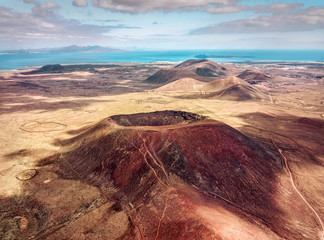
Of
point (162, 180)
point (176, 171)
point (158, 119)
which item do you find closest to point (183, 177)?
point (176, 171)

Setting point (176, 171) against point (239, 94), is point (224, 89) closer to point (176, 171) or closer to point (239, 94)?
point (239, 94)

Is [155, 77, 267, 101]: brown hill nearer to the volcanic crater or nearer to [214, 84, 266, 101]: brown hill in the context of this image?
[214, 84, 266, 101]: brown hill

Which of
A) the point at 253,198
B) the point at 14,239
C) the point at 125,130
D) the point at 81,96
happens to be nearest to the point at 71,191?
the point at 14,239

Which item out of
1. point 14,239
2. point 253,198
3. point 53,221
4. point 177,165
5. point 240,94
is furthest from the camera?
point 240,94

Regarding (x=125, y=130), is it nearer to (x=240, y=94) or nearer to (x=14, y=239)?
(x=14, y=239)

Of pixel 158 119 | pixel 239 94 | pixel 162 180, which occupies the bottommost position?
pixel 239 94

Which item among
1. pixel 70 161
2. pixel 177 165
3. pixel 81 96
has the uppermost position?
pixel 177 165

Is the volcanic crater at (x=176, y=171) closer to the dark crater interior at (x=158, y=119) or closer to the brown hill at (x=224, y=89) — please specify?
the dark crater interior at (x=158, y=119)
